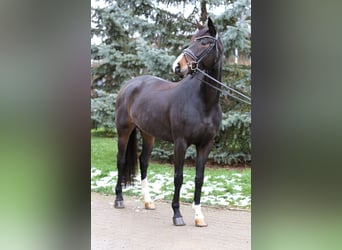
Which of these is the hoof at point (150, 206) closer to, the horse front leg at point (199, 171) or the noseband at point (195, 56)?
the horse front leg at point (199, 171)

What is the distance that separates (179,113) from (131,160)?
29.1 inches

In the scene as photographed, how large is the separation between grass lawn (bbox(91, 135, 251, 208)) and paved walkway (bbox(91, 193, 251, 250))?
0.70 ft

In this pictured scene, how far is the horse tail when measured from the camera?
273cm

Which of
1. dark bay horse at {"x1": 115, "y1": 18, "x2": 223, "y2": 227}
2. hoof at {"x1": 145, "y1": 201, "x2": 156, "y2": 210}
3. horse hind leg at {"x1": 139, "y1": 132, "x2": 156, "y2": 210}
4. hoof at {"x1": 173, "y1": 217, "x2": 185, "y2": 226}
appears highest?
dark bay horse at {"x1": 115, "y1": 18, "x2": 223, "y2": 227}

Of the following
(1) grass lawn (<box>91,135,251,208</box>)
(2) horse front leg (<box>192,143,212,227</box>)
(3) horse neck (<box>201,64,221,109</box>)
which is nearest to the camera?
(3) horse neck (<box>201,64,221,109</box>)

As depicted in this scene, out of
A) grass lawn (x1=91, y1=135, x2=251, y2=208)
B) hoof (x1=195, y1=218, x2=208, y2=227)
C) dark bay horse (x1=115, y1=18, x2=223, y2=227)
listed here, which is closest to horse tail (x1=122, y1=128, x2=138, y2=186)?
dark bay horse (x1=115, y1=18, x2=223, y2=227)

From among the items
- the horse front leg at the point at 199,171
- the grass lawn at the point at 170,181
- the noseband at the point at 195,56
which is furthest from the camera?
the grass lawn at the point at 170,181

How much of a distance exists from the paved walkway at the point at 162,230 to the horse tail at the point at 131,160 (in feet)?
0.71

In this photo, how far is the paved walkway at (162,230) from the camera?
5.90 feet

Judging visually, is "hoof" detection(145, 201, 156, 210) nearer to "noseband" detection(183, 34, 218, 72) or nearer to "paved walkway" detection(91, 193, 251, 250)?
"paved walkway" detection(91, 193, 251, 250)

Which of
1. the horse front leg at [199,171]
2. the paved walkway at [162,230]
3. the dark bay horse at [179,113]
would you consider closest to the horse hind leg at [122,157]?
the dark bay horse at [179,113]

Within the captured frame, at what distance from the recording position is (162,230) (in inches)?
83.2
